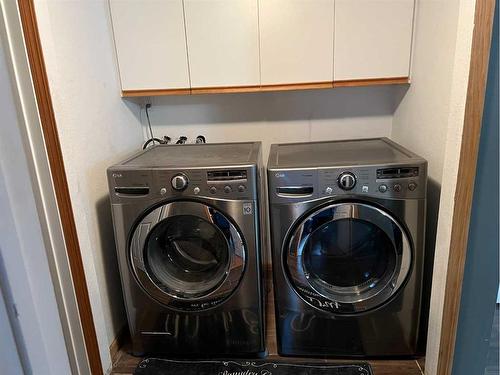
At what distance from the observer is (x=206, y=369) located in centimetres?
156

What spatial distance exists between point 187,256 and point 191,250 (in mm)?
39

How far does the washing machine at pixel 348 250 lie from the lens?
1.35 meters

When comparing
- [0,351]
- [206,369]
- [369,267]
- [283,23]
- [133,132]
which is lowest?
[206,369]

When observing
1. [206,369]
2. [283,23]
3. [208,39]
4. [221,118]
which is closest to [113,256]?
[206,369]

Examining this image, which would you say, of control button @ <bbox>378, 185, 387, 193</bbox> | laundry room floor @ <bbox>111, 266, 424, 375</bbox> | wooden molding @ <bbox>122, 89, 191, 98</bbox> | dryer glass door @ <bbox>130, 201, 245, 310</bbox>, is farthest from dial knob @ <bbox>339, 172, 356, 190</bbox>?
wooden molding @ <bbox>122, 89, 191, 98</bbox>

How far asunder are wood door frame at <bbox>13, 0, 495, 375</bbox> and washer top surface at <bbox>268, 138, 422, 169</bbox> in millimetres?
282

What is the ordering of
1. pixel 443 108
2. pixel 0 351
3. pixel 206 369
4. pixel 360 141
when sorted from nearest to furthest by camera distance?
pixel 0 351 < pixel 443 108 < pixel 206 369 < pixel 360 141

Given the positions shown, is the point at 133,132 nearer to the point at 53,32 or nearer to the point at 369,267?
the point at 53,32

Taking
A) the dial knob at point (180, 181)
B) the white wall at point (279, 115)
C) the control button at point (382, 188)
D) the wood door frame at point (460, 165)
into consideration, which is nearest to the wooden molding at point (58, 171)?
the wood door frame at point (460, 165)

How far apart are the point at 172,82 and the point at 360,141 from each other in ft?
3.47

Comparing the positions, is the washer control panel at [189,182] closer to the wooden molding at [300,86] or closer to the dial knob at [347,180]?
the dial knob at [347,180]

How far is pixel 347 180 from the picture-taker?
1.33 metres

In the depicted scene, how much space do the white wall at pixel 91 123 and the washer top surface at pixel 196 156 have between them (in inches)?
6.7

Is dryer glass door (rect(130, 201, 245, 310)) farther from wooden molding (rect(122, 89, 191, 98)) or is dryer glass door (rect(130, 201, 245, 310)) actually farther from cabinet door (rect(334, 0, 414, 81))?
cabinet door (rect(334, 0, 414, 81))
